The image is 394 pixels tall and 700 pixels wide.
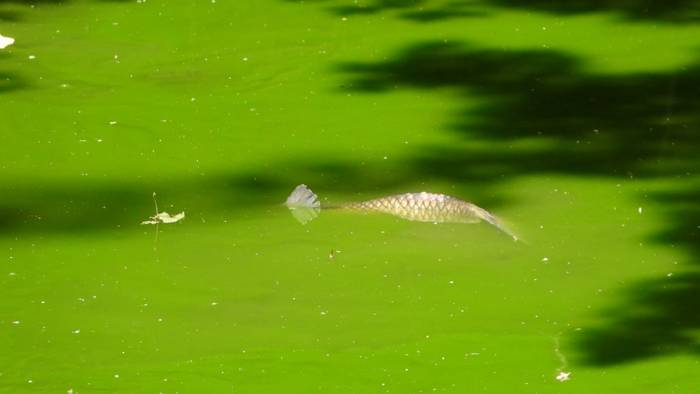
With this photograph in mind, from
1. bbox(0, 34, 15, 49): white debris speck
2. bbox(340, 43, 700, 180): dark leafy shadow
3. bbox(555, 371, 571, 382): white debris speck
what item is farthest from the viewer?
bbox(0, 34, 15, 49): white debris speck

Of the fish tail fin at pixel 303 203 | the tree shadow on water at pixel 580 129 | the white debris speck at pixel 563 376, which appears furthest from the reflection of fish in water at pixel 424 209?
the white debris speck at pixel 563 376

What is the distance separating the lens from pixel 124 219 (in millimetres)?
3764

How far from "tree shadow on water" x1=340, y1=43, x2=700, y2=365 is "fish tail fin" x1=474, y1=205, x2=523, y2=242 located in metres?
0.26

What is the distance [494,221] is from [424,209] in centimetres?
18

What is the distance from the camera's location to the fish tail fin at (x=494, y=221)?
11.8ft

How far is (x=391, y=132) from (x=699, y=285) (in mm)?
1363

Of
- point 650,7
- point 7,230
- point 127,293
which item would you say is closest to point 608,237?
point 127,293

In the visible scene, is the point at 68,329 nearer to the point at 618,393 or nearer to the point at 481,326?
the point at 481,326

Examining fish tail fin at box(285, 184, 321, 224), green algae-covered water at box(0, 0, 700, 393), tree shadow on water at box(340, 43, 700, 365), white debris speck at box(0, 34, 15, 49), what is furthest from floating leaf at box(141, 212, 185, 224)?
white debris speck at box(0, 34, 15, 49)

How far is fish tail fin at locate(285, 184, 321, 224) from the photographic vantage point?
12.4 ft

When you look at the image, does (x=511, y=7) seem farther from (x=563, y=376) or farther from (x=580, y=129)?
(x=563, y=376)

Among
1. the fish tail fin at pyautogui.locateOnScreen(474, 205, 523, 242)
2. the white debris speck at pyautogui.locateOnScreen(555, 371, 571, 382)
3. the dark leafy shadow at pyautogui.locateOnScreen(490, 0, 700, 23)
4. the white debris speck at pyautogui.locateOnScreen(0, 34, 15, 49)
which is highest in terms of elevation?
the dark leafy shadow at pyautogui.locateOnScreen(490, 0, 700, 23)

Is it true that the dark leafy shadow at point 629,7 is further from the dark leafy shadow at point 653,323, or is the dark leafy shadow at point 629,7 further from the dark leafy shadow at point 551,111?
the dark leafy shadow at point 653,323

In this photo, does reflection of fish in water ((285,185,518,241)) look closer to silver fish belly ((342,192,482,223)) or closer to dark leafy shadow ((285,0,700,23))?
silver fish belly ((342,192,482,223))
